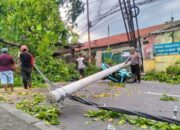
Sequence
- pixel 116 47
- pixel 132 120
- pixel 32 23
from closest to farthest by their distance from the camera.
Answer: pixel 132 120 → pixel 32 23 → pixel 116 47

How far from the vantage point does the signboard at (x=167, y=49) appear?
22438 mm

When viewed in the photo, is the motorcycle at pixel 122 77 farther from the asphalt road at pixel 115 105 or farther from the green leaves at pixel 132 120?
the green leaves at pixel 132 120

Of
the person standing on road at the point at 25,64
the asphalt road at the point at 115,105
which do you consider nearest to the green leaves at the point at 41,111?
the asphalt road at the point at 115,105

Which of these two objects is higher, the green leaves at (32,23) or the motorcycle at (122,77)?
the green leaves at (32,23)

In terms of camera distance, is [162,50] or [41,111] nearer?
[41,111]

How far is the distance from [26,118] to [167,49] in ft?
53.4

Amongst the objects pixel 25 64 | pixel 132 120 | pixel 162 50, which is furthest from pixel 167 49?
pixel 132 120

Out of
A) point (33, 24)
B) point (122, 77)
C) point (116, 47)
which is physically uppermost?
point (33, 24)

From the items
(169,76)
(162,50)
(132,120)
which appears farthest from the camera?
(162,50)

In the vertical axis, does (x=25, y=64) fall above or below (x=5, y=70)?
above

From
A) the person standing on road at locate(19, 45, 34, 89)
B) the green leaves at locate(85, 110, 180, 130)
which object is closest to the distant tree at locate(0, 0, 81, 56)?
the person standing on road at locate(19, 45, 34, 89)

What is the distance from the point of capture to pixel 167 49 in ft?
75.9

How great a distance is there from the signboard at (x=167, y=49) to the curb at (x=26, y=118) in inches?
566

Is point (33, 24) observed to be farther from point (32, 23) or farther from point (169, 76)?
point (169, 76)
